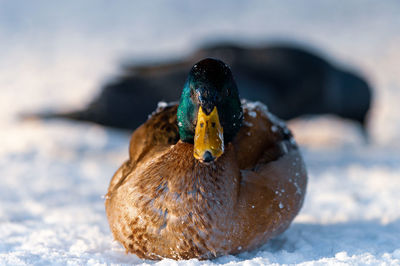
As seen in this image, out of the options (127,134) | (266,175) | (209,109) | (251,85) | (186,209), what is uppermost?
(251,85)

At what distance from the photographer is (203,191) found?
1.87m

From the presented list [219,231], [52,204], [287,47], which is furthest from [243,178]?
[287,47]

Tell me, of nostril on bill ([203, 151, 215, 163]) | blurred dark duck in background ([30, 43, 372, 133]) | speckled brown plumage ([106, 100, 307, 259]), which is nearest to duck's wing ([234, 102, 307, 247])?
speckled brown plumage ([106, 100, 307, 259])

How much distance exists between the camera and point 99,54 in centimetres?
711

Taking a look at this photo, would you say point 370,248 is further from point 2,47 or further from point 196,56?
point 2,47

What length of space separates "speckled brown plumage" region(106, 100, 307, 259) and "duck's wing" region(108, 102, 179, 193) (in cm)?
1

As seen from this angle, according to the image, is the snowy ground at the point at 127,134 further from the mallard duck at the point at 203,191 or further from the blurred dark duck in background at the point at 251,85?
the blurred dark duck in background at the point at 251,85

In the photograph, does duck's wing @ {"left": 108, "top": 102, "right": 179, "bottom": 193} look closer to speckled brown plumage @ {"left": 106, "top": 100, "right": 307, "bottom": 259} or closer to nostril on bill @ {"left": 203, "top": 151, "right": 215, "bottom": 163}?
speckled brown plumage @ {"left": 106, "top": 100, "right": 307, "bottom": 259}

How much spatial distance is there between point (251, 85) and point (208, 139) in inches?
124

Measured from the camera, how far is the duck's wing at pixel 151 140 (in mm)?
2199

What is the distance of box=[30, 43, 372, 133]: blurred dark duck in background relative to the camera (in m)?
4.80

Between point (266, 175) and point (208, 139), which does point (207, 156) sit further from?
point (266, 175)

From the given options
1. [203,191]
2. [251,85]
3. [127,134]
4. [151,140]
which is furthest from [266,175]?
[127,134]

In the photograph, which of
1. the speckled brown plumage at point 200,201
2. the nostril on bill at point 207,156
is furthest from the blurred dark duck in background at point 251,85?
the nostril on bill at point 207,156
